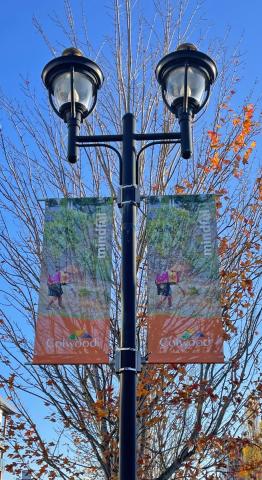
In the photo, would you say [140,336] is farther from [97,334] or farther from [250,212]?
[97,334]

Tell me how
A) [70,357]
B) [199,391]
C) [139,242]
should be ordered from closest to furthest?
[70,357], [199,391], [139,242]

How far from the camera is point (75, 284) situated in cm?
484

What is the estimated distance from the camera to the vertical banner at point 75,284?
4.51 m

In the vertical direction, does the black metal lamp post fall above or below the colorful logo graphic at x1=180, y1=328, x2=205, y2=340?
above

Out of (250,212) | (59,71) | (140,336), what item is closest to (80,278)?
(59,71)

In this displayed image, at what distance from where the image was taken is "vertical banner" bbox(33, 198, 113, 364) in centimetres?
451

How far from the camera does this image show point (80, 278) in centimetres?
489

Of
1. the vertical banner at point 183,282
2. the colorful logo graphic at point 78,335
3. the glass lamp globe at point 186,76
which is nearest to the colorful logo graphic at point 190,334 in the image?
the vertical banner at point 183,282

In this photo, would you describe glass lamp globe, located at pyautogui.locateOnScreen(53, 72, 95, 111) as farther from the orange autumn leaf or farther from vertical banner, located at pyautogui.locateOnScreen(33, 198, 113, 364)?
the orange autumn leaf

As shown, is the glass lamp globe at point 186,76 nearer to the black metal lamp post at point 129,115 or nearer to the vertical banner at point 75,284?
the black metal lamp post at point 129,115

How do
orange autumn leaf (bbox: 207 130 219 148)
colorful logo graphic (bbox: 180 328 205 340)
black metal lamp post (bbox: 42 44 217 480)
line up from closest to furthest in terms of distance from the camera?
black metal lamp post (bbox: 42 44 217 480)
colorful logo graphic (bbox: 180 328 205 340)
orange autumn leaf (bbox: 207 130 219 148)

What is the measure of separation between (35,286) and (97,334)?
11.8ft

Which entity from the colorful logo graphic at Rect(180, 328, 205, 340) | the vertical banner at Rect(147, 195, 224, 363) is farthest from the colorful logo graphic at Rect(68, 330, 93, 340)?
the colorful logo graphic at Rect(180, 328, 205, 340)

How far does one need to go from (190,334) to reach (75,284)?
1.07m
